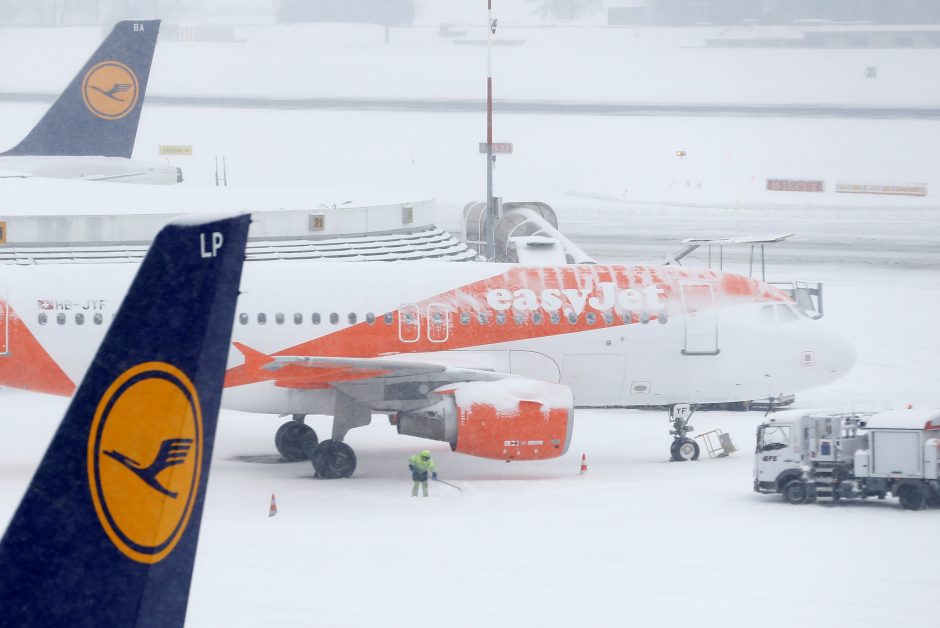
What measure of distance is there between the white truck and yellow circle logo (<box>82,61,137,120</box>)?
25836mm

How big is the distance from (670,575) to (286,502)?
7.12 metres

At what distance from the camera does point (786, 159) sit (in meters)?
69.2

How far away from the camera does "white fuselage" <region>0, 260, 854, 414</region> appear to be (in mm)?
21406

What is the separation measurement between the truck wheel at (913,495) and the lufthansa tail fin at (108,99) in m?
27.9

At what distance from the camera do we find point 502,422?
1983cm

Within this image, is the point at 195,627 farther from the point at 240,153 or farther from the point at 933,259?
the point at 240,153

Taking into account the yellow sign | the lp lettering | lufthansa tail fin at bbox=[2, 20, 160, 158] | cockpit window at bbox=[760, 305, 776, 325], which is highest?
the yellow sign

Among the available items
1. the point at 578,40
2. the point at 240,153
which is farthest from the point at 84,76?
the point at 578,40

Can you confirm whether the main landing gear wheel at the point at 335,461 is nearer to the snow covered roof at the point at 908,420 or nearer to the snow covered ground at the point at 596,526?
the snow covered ground at the point at 596,526

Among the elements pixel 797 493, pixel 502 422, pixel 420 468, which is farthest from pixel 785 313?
pixel 420 468

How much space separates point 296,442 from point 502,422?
4.80m

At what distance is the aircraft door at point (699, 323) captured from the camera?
2258cm

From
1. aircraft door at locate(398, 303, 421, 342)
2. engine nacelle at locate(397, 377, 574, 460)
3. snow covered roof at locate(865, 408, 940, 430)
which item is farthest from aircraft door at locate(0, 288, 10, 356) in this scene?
snow covered roof at locate(865, 408, 940, 430)

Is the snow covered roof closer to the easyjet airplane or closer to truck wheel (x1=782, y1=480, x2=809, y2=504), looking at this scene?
truck wheel (x1=782, y1=480, x2=809, y2=504)
